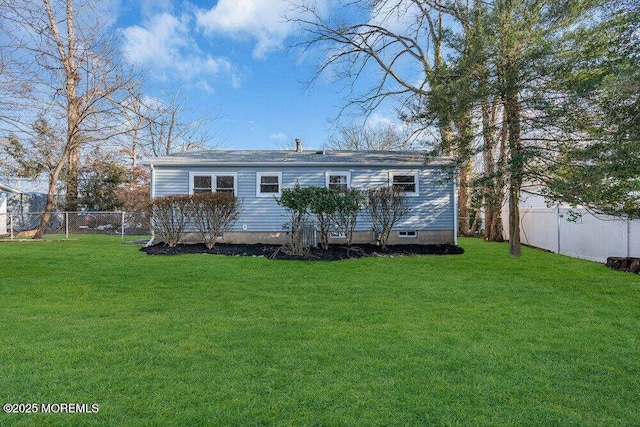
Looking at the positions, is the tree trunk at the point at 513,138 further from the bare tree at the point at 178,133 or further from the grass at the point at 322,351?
the bare tree at the point at 178,133

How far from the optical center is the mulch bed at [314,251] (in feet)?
30.4

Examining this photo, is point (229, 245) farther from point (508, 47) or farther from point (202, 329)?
point (508, 47)

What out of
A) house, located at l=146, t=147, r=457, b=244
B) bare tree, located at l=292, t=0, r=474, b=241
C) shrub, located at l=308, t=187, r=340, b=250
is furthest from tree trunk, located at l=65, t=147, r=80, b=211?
shrub, located at l=308, t=187, r=340, b=250

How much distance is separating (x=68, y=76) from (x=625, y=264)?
17636 mm

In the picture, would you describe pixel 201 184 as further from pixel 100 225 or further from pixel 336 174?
pixel 100 225

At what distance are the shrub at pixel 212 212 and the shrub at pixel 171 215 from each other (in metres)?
0.27

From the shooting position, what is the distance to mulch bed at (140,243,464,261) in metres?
9.27

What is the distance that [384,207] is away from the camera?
10.4 meters

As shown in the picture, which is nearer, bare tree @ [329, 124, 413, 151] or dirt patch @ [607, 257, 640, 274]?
dirt patch @ [607, 257, 640, 274]

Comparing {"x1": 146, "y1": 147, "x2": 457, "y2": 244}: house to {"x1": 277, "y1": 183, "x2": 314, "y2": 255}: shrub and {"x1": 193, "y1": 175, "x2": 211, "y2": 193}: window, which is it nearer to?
{"x1": 193, "y1": 175, "x2": 211, "y2": 193}: window

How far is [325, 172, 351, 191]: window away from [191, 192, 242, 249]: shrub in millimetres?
3040

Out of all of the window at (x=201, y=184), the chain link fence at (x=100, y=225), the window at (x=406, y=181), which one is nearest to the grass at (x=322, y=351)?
the window at (x=201, y=184)

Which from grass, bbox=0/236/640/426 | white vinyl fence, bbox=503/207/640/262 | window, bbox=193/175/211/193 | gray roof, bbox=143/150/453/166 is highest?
gray roof, bbox=143/150/453/166

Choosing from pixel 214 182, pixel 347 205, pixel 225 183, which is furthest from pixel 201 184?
pixel 347 205
